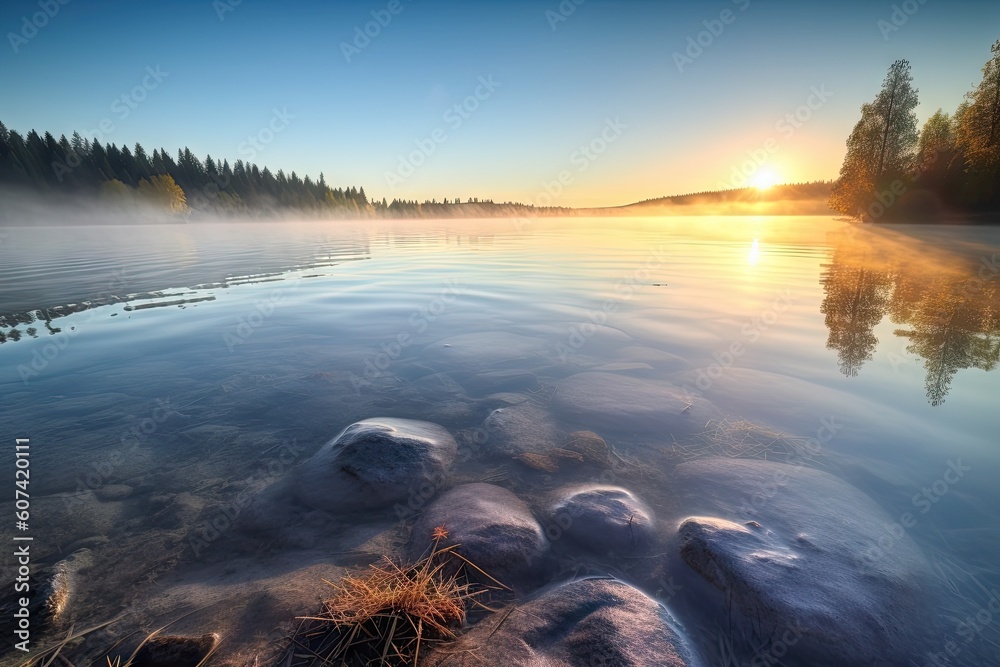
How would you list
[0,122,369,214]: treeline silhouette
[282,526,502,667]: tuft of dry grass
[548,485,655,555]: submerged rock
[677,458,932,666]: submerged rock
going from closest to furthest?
[282,526,502,667]: tuft of dry grass < [677,458,932,666]: submerged rock < [548,485,655,555]: submerged rock < [0,122,369,214]: treeline silhouette

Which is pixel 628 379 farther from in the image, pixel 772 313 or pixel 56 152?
pixel 56 152

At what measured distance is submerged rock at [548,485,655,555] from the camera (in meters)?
2.98

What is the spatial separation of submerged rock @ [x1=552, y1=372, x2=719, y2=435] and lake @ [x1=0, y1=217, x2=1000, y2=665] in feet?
0.17

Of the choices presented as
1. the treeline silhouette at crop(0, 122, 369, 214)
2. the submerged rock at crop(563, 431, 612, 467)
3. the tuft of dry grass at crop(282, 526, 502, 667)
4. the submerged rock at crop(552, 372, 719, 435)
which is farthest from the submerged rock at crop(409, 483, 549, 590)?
the treeline silhouette at crop(0, 122, 369, 214)

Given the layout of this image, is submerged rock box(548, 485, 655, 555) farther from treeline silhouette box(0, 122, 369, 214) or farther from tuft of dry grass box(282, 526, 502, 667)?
treeline silhouette box(0, 122, 369, 214)

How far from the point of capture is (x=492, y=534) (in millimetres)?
2881

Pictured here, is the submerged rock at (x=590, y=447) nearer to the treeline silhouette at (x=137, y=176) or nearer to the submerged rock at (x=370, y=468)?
the submerged rock at (x=370, y=468)

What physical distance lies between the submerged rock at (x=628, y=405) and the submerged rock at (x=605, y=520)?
4.69 ft

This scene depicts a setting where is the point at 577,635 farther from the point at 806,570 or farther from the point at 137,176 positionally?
the point at 137,176

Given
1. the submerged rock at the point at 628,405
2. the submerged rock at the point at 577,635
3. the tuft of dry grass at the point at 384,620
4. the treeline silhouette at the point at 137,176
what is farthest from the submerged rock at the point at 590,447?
the treeline silhouette at the point at 137,176

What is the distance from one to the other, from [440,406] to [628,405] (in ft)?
8.57

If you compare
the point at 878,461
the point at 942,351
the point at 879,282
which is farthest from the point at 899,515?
the point at 879,282

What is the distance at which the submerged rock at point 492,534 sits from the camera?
271 centimetres

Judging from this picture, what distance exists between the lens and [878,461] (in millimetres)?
4016
